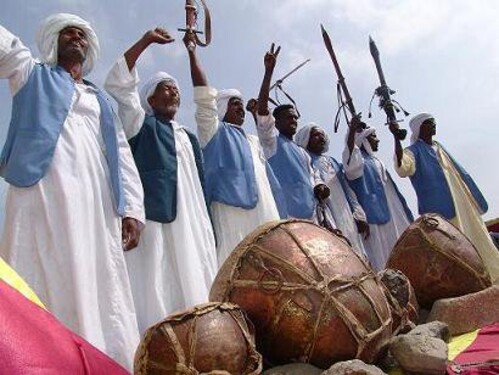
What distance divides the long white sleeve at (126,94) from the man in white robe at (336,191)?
3118 millimetres

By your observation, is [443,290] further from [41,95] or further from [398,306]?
[41,95]

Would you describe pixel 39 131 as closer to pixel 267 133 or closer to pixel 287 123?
pixel 267 133

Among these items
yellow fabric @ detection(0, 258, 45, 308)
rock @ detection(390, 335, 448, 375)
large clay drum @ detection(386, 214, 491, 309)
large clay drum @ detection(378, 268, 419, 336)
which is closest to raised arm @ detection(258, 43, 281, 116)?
large clay drum @ detection(386, 214, 491, 309)

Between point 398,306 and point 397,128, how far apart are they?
4.29 m

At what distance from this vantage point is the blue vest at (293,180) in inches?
232

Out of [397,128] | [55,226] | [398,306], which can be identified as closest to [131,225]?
[55,226]

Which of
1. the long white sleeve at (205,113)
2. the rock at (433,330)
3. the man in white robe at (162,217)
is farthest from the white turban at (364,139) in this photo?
the rock at (433,330)

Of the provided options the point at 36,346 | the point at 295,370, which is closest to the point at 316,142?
the point at 295,370

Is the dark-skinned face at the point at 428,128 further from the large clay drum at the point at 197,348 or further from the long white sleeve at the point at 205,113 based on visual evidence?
the large clay drum at the point at 197,348

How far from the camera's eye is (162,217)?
13.1 ft

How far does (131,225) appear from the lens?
11.9ft

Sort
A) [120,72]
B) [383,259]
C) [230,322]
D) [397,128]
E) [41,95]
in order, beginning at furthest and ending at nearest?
[383,259] → [397,128] → [120,72] → [41,95] → [230,322]

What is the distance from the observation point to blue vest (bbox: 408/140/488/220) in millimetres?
6754

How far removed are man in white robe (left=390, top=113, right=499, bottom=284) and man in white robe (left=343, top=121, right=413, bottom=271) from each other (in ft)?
1.69
